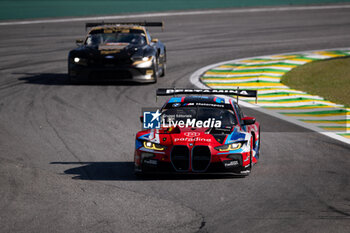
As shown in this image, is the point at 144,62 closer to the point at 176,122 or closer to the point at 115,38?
the point at 115,38

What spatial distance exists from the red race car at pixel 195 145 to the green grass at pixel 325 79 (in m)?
6.81

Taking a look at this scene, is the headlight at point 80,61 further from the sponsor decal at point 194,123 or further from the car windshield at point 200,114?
the sponsor decal at point 194,123

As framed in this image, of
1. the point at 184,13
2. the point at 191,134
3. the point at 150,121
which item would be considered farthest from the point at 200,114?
the point at 184,13

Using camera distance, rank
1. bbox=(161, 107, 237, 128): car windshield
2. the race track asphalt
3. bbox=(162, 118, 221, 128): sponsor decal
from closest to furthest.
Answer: the race track asphalt
bbox=(162, 118, 221, 128): sponsor decal
bbox=(161, 107, 237, 128): car windshield

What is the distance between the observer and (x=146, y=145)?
10.0 meters

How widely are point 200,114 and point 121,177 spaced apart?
1.73 m

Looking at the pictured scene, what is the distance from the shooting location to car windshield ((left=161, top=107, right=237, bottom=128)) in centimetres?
1081

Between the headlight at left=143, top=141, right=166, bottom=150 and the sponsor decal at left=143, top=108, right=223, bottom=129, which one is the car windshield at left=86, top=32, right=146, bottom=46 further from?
the headlight at left=143, top=141, right=166, bottom=150

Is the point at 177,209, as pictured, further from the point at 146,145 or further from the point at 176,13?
the point at 176,13

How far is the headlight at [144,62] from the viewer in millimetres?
18812

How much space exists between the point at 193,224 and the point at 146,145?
255cm

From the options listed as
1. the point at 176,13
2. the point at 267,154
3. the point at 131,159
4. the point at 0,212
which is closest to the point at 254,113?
the point at 267,154

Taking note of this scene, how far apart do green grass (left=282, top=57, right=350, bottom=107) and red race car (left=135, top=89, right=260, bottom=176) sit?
6.81m

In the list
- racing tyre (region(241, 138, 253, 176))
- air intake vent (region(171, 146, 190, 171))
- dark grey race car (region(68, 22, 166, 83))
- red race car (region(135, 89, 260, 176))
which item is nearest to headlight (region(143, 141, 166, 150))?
red race car (region(135, 89, 260, 176))
